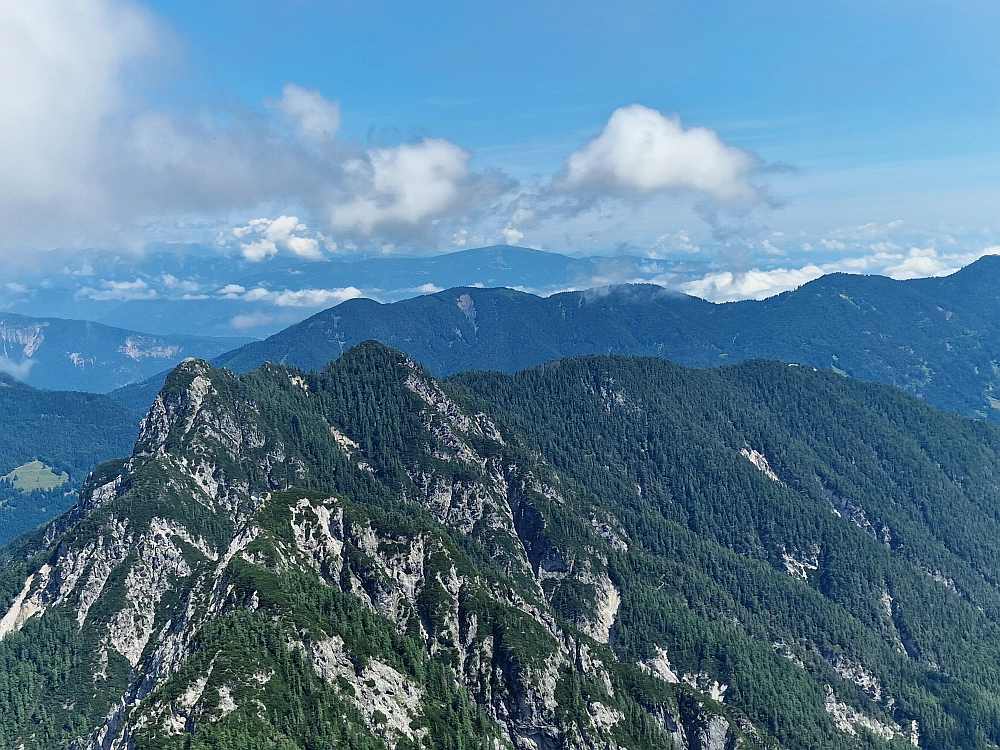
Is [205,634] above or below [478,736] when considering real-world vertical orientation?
above

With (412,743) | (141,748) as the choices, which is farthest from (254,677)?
(412,743)

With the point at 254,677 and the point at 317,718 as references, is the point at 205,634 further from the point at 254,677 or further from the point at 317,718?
the point at 317,718

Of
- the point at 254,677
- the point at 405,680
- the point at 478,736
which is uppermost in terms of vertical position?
the point at 254,677

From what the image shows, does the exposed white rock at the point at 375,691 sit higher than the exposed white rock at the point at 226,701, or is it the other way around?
the exposed white rock at the point at 226,701

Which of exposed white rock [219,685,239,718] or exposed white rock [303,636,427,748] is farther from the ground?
exposed white rock [219,685,239,718]

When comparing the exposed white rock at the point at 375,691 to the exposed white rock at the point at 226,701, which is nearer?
the exposed white rock at the point at 226,701

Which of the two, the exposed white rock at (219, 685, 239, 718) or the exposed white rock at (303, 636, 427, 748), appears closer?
the exposed white rock at (219, 685, 239, 718)

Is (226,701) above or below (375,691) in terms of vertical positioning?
above

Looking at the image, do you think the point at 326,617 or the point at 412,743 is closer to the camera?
the point at 412,743

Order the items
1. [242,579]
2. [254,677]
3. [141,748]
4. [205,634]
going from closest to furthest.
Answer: [141,748] < [254,677] < [205,634] < [242,579]

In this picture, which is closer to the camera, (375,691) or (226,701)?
(226,701)

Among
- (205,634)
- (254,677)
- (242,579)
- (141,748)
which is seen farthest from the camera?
(242,579)
